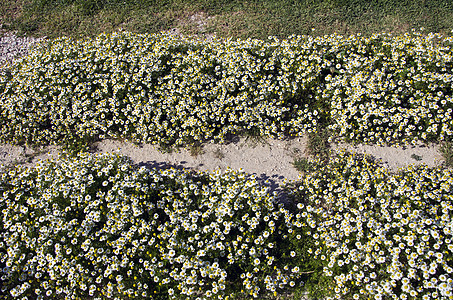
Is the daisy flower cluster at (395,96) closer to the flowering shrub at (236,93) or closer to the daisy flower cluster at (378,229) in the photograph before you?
the flowering shrub at (236,93)

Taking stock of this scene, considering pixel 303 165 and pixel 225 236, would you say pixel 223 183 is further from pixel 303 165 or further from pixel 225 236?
pixel 303 165

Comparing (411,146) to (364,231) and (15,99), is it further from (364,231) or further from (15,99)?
(15,99)

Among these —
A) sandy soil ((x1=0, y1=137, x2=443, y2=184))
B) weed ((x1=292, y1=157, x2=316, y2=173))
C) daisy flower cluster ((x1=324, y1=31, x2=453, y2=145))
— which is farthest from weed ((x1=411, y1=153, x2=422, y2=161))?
weed ((x1=292, y1=157, x2=316, y2=173))

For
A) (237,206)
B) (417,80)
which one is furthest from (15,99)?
(417,80)

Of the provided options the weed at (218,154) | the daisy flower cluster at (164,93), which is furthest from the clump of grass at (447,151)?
the weed at (218,154)

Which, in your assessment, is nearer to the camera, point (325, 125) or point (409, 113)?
point (409, 113)
